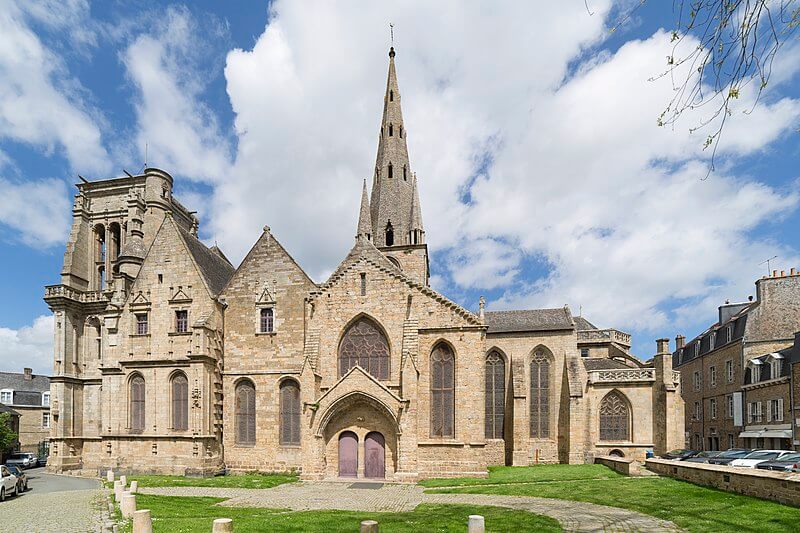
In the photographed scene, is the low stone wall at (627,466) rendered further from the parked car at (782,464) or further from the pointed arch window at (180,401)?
the pointed arch window at (180,401)

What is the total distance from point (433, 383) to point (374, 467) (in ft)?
15.7

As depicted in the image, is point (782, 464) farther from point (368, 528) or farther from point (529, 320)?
point (368, 528)

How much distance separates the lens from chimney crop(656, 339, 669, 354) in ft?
101

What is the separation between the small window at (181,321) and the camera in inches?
1082

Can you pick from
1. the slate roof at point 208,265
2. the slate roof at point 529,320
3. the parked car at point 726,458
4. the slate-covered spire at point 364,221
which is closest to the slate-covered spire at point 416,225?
the slate-covered spire at point 364,221

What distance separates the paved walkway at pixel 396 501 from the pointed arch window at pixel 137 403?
23.0 ft

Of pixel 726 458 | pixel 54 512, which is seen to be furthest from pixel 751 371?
pixel 54 512

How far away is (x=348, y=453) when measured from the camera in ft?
80.5

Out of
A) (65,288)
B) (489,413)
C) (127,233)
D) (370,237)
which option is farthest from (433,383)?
(65,288)

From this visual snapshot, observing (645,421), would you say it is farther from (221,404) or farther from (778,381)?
(221,404)

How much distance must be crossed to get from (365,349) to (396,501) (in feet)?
29.8

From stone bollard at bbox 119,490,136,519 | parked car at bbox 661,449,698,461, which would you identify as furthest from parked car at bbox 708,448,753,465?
stone bollard at bbox 119,490,136,519

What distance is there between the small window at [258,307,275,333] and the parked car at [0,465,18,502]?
38.2ft

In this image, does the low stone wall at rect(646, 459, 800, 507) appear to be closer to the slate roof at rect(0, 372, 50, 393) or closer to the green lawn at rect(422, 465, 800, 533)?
the green lawn at rect(422, 465, 800, 533)
